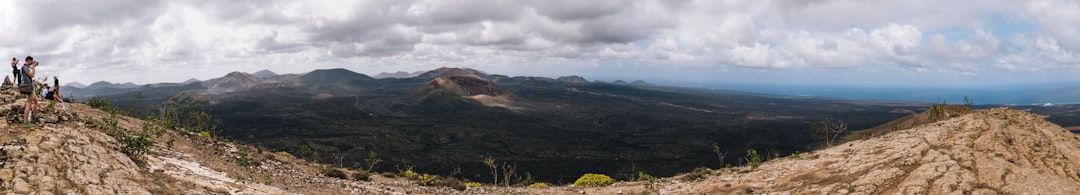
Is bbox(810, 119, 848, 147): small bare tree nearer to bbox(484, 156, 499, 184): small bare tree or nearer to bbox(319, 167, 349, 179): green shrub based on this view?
bbox(484, 156, 499, 184): small bare tree

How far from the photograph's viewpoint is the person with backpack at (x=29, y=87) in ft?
50.5

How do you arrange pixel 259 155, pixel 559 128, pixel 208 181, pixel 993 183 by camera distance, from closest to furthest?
1. pixel 993 183
2. pixel 208 181
3. pixel 259 155
4. pixel 559 128

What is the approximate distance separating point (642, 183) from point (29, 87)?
2718 centimetres

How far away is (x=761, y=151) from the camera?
369 feet

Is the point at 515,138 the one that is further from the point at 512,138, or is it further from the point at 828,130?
the point at 828,130

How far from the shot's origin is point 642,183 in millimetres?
27141

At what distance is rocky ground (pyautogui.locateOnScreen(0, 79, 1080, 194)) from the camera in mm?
12836

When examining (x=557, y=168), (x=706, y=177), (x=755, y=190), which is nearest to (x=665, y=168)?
(x=557, y=168)

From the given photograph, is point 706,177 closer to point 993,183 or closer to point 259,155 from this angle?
point 993,183

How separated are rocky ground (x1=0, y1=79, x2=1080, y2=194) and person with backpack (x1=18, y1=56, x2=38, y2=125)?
0.46 m

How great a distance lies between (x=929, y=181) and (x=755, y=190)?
659 centimetres

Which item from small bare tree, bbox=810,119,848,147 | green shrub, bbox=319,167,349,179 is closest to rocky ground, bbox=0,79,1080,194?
green shrub, bbox=319,167,349,179

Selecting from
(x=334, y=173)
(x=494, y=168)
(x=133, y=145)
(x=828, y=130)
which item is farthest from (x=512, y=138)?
(x=133, y=145)

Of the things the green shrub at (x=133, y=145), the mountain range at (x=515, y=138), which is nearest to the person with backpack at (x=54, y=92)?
the green shrub at (x=133, y=145)
